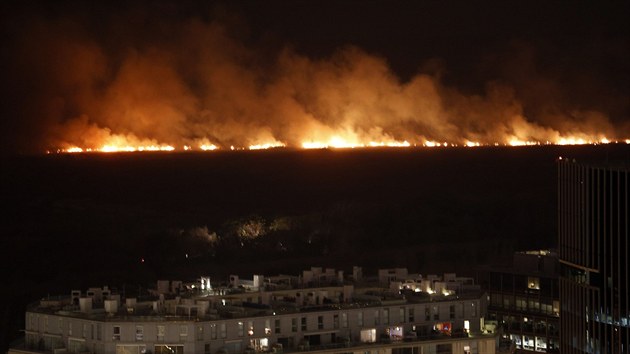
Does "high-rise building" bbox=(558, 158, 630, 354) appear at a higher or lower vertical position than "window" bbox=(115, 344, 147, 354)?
higher

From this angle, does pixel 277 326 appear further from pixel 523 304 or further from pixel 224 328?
pixel 523 304

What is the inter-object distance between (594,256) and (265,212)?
248ft

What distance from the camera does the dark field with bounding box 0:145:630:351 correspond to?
98.1m

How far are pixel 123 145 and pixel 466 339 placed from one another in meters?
68.7

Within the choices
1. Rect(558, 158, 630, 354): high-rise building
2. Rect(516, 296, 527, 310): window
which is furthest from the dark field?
Rect(558, 158, 630, 354): high-rise building

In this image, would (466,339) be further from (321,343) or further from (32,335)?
(32,335)

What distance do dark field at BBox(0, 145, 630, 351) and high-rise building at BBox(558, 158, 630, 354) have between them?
39160mm

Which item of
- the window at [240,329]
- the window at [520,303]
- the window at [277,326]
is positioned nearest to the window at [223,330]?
the window at [240,329]

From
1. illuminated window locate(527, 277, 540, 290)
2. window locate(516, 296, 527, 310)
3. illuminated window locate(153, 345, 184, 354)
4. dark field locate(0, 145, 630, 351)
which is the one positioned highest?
dark field locate(0, 145, 630, 351)

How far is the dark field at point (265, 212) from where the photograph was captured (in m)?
98.1

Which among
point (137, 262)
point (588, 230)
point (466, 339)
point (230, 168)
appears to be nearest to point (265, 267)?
point (137, 262)

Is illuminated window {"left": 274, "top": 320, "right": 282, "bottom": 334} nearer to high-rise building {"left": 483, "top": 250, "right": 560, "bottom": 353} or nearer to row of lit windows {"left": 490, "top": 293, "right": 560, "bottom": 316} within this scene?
high-rise building {"left": 483, "top": 250, "right": 560, "bottom": 353}

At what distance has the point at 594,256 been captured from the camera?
44.2 meters

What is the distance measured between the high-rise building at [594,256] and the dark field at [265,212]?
128 ft
